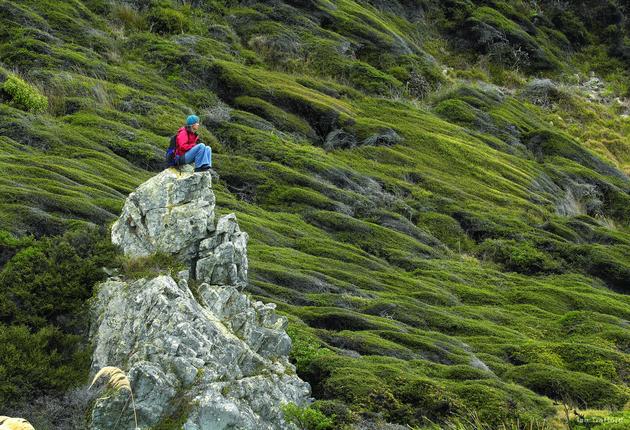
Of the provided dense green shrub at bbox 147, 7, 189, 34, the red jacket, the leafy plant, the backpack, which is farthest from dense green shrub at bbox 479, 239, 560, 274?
dense green shrub at bbox 147, 7, 189, 34

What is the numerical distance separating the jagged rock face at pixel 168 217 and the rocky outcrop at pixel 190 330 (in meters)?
0.02

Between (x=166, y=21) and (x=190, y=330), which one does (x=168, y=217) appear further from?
(x=166, y=21)

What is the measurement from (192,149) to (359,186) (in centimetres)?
1864

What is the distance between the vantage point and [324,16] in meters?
59.2

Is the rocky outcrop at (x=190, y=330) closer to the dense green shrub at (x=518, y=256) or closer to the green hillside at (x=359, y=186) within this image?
the green hillside at (x=359, y=186)

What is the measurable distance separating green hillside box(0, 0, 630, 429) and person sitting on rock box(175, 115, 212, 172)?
9.22ft

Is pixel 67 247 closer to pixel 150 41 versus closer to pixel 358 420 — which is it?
pixel 358 420

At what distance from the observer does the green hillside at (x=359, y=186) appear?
18.8 m

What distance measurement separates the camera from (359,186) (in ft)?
125

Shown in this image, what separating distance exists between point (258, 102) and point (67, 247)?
25.7 meters

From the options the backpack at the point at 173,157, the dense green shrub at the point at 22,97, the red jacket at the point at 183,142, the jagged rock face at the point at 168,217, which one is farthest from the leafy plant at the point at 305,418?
the dense green shrub at the point at 22,97

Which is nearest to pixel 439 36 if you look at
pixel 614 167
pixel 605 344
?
pixel 614 167

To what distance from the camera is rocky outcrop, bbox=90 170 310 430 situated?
15289 millimetres

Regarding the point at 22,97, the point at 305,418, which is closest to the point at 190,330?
the point at 305,418
